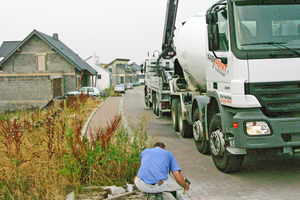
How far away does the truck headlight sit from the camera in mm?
5895

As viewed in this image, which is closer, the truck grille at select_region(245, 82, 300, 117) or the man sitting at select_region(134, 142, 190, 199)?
the man sitting at select_region(134, 142, 190, 199)

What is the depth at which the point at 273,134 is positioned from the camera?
19.2ft

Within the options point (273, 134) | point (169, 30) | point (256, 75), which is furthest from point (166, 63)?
point (273, 134)

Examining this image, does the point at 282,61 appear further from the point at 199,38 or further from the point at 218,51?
the point at 199,38

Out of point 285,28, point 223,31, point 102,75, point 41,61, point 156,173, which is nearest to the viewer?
point 156,173

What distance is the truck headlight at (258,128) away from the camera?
5895 mm

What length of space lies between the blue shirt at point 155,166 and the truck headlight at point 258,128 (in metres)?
1.66

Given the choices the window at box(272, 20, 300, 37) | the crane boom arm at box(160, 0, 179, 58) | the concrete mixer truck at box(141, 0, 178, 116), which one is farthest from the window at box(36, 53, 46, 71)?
the window at box(272, 20, 300, 37)

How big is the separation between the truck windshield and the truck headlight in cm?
133

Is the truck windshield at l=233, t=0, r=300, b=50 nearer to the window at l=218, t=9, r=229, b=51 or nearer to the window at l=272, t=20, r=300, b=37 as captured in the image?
the window at l=272, t=20, r=300, b=37

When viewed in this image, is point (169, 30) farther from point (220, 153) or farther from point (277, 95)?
point (277, 95)

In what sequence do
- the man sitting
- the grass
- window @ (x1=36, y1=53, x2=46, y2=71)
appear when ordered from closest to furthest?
the man sitting
the grass
window @ (x1=36, y1=53, x2=46, y2=71)

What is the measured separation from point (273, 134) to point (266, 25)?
1966 mm

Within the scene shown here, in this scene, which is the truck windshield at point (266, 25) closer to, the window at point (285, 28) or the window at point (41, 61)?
the window at point (285, 28)
